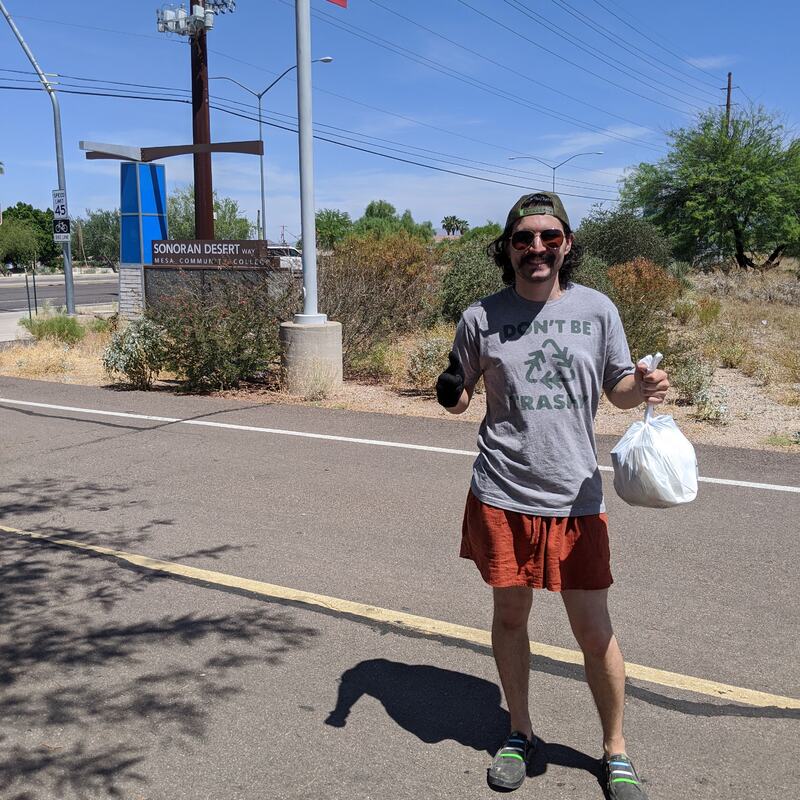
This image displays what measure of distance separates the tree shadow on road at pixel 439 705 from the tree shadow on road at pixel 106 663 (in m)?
0.43

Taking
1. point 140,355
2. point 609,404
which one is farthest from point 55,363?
point 609,404

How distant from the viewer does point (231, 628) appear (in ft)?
13.9

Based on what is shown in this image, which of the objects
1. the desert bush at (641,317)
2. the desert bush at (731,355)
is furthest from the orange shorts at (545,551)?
the desert bush at (731,355)

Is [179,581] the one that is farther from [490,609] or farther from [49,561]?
[490,609]

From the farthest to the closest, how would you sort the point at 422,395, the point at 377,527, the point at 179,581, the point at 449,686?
1. the point at 422,395
2. the point at 377,527
3. the point at 179,581
4. the point at 449,686

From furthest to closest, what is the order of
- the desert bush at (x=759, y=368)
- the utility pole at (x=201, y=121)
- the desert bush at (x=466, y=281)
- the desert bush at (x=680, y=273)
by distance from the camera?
the desert bush at (x=680, y=273) < the utility pole at (x=201, y=121) < the desert bush at (x=466, y=281) < the desert bush at (x=759, y=368)

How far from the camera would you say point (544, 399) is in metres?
2.97

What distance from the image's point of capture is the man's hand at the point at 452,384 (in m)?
3.07

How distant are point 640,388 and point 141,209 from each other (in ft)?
63.5

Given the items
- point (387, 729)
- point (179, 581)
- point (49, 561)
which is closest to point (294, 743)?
point (387, 729)

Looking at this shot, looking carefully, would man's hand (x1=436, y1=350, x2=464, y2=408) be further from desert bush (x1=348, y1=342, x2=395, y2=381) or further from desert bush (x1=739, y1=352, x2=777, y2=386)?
desert bush (x1=739, y1=352, x2=777, y2=386)

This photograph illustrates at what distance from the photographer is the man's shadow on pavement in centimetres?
322

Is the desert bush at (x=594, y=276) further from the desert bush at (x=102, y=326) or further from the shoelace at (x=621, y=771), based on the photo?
the shoelace at (x=621, y=771)

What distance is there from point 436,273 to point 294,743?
15.7 metres
